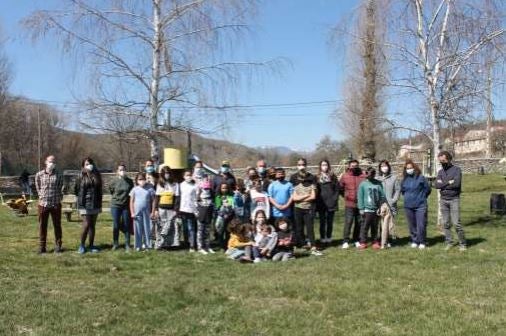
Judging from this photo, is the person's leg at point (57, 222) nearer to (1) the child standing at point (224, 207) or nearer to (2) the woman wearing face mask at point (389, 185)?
(1) the child standing at point (224, 207)

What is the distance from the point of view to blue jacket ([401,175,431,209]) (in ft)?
38.1

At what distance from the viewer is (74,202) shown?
19.1m

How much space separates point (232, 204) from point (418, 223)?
3.56m

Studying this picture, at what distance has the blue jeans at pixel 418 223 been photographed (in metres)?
11.4

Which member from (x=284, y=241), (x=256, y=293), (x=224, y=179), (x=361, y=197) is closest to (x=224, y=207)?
(x=224, y=179)

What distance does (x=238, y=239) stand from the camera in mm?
10852

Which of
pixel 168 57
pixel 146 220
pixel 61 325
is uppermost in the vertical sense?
pixel 168 57

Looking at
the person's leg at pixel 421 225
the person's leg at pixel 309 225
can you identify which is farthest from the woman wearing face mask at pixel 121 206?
the person's leg at pixel 421 225

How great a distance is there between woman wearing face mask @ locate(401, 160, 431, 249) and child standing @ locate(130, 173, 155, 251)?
497 centimetres

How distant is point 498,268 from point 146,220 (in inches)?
247

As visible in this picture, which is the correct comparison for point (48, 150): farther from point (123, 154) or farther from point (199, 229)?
point (199, 229)

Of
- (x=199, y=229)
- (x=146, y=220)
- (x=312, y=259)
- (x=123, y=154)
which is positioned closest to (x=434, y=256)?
(x=312, y=259)

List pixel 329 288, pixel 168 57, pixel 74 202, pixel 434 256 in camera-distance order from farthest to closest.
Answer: pixel 74 202 < pixel 168 57 < pixel 434 256 < pixel 329 288

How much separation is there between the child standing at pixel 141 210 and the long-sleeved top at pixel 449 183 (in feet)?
18.0
